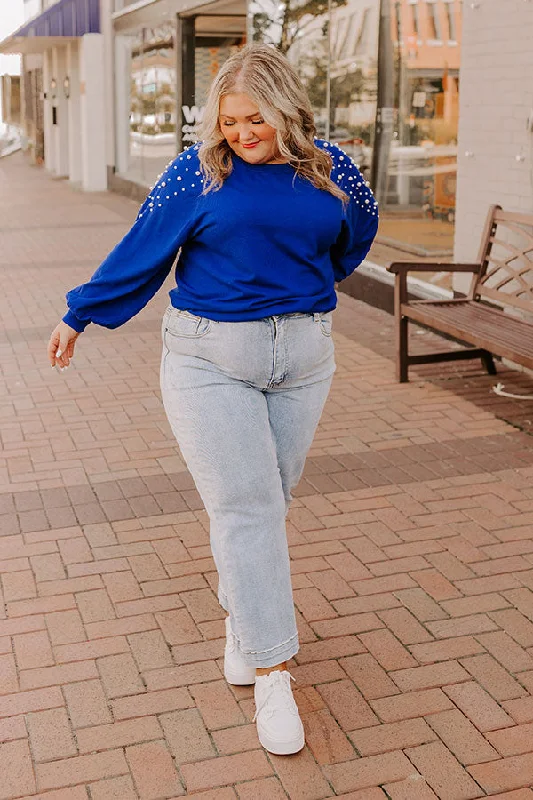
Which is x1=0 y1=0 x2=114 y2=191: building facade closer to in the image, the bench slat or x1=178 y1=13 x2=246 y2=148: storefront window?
x1=178 y1=13 x2=246 y2=148: storefront window

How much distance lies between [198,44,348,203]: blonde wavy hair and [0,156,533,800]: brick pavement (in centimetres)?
156

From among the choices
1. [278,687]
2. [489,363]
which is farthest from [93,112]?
[278,687]

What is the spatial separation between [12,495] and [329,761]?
254cm

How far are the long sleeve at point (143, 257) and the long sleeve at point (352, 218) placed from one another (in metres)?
0.45

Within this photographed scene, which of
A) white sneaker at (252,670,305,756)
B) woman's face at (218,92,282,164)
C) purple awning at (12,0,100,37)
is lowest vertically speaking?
white sneaker at (252,670,305,756)

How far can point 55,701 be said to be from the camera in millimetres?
3344

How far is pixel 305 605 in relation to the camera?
395 centimetres

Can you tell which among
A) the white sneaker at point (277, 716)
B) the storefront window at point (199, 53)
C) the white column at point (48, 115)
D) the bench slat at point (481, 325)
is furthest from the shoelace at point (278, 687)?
the white column at point (48, 115)

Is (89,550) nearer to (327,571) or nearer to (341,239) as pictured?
(327,571)

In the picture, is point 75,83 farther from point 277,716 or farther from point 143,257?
point 277,716

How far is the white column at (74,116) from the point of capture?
2400cm

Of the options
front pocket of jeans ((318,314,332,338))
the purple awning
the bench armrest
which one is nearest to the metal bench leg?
the bench armrest

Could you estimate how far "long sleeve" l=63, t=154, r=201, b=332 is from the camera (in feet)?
9.37

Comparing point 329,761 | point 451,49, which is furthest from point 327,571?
point 451,49
